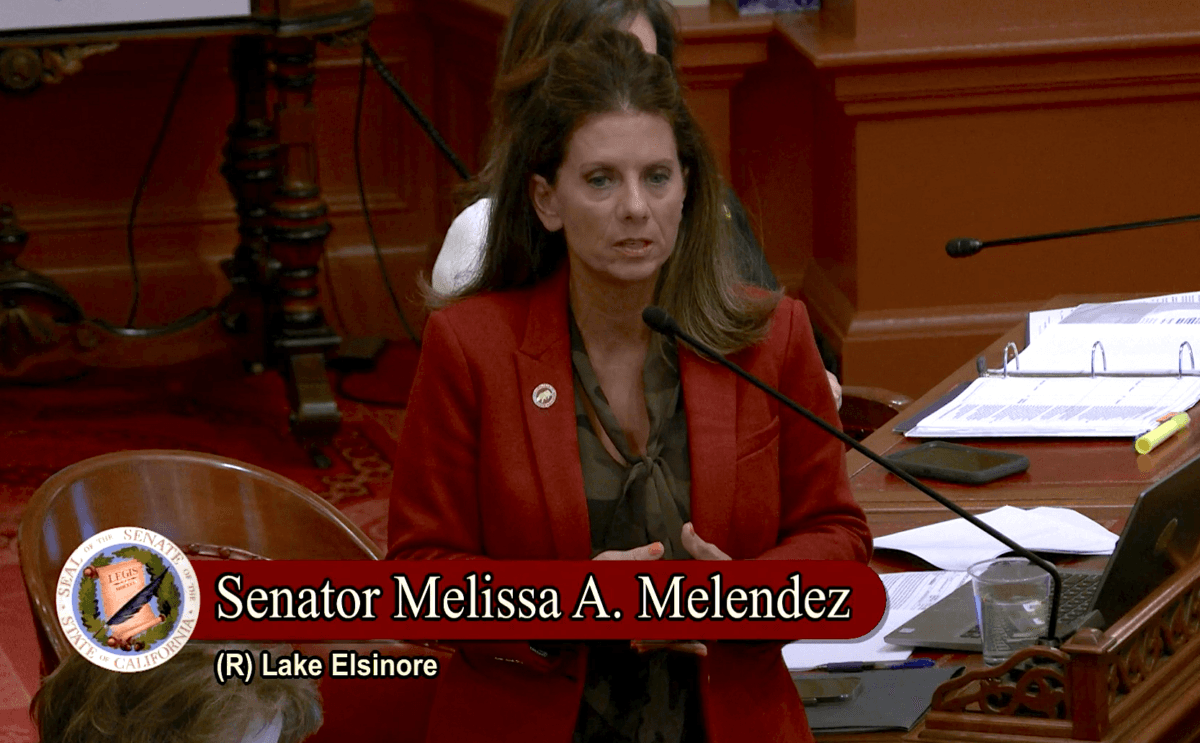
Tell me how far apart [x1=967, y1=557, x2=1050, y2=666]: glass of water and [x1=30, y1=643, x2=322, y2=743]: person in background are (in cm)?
74

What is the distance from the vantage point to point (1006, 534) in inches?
84.3

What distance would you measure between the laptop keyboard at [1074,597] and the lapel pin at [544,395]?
0.56 metres

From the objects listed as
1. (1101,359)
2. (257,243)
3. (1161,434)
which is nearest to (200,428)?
(257,243)

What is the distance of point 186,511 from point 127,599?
37 cm

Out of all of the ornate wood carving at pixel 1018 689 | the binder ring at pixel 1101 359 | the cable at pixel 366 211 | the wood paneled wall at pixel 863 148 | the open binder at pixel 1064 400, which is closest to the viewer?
the ornate wood carving at pixel 1018 689

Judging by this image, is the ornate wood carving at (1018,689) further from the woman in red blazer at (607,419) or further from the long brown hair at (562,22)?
the long brown hair at (562,22)

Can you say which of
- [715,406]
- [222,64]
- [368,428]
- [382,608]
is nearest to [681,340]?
[715,406]

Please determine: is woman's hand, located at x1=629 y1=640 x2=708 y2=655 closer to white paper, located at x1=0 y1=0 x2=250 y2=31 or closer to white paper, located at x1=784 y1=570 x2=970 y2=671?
white paper, located at x1=784 y1=570 x2=970 y2=671

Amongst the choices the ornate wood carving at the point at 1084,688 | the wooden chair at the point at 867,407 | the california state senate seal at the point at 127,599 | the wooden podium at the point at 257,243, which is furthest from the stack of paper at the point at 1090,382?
the wooden podium at the point at 257,243

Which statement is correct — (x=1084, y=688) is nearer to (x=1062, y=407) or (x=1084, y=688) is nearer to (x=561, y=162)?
(x=561, y=162)

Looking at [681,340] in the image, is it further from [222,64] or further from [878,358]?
[222,64]

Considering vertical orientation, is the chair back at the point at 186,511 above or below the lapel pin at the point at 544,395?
below

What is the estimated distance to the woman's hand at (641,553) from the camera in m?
1.52

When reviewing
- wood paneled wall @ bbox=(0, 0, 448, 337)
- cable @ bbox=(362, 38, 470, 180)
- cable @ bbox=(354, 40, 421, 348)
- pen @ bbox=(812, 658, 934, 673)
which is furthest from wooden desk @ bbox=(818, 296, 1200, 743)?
cable @ bbox=(354, 40, 421, 348)
